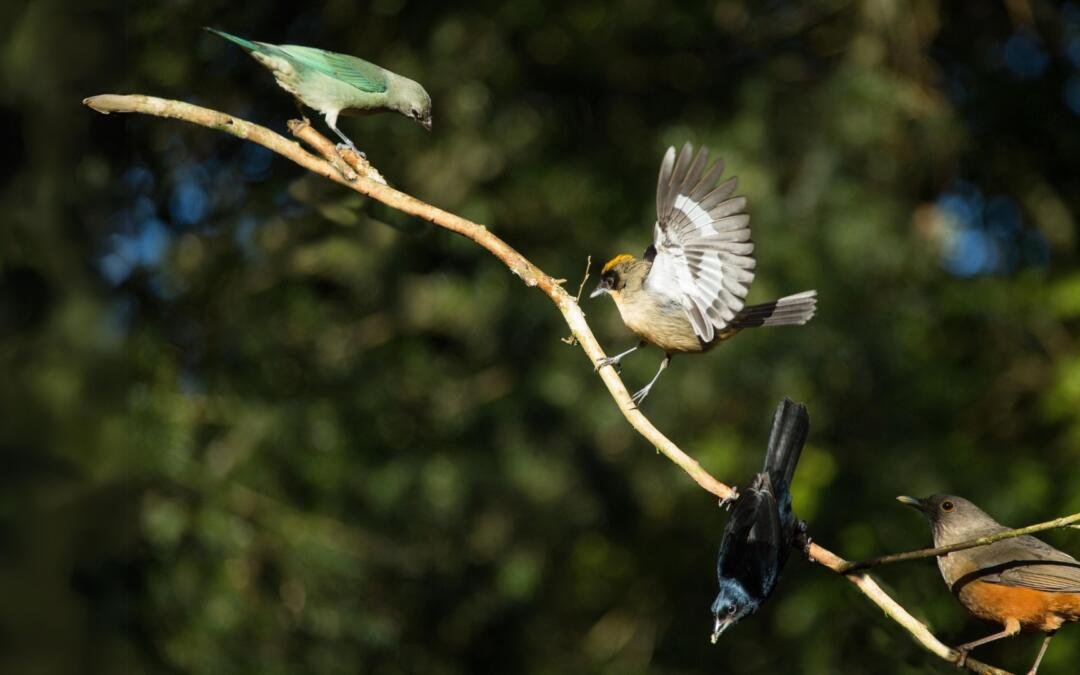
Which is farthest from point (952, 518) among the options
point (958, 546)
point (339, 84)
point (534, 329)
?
point (534, 329)

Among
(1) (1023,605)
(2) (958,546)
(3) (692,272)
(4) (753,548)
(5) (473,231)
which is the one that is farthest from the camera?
(1) (1023,605)

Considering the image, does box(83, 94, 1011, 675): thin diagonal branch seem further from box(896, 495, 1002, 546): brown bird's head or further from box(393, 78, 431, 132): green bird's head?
box(896, 495, 1002, 546): brown bird's head

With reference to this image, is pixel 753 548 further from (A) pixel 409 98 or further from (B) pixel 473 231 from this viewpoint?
(A) pixel 409 98

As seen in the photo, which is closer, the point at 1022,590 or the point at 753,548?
the point at 753,548

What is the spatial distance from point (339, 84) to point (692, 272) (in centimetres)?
108

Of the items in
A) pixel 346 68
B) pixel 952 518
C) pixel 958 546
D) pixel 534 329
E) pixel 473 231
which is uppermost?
pixel 346 68

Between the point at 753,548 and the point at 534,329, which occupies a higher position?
the point at 753,548

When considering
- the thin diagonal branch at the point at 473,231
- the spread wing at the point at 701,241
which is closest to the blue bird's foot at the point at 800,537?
the thin diagonal branch at the point at 473,231

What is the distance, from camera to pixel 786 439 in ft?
11.4

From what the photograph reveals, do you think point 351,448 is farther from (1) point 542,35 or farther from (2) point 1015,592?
(2) point 1015,592

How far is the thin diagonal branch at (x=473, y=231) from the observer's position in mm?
2531

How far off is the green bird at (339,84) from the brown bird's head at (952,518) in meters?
2.45

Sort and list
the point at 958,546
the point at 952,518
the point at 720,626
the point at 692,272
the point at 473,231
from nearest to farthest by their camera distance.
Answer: the point at 958,546 < the point at 473,231 < the point at 720,626 < the point at 692,272 < the point at 952,518

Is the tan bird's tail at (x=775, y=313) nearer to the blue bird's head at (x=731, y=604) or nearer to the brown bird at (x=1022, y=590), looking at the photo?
the brown bird at (x=1022, y=590)
